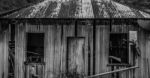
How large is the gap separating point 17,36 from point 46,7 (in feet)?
7.32

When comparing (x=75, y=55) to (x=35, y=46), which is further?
(x=35, y=46)

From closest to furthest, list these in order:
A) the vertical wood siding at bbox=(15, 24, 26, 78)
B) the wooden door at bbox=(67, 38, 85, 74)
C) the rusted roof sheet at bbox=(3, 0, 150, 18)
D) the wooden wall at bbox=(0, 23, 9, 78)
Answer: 1. the rusted roof sheet at bbox=(3, 0, 150, 18)
2. the wooden door at bbox=(67, 38, 85, 74)
3. the vertical wood siding at bbox=(15, 24, 26, 78)
4. the wooden wall at bbox=(0, 23, 9, 78)

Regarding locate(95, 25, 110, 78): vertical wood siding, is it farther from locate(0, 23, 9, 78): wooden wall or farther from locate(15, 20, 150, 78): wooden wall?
locate(0, 23, 9, 78): wooden wall

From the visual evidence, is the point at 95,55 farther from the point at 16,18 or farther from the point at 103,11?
the point at 16,18

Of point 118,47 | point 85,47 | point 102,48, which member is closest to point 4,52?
point 85,47

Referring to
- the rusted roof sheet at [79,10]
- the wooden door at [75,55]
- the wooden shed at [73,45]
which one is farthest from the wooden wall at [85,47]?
the rusted roof sheet at [79,10]

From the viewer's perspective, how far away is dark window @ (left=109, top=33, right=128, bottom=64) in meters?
10.8

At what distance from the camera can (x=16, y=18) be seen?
35.0 feet

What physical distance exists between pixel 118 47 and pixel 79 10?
106 inches

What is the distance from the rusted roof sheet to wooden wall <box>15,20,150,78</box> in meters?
0.54

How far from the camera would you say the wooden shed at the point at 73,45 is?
1067 cm

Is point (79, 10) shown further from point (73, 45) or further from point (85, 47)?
point (85, 47)

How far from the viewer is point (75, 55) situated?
35.4 feet

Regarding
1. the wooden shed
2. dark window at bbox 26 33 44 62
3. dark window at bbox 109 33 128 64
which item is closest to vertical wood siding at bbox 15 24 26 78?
the wooden shed
